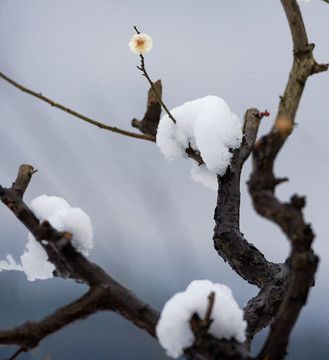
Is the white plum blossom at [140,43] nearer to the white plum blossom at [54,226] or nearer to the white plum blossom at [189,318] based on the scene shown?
the white plum blossom at [54,226]

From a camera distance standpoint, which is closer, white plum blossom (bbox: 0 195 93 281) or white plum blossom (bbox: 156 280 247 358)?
white plum blossom (bbox: 156 280 247 358)

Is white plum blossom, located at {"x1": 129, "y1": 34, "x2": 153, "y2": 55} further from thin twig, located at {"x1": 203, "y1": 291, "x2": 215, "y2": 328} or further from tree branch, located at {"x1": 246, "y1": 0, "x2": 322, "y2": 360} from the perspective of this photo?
thin twig, located at {"x1": 203, "y1": 291, "x2": 215, "y2": 328}

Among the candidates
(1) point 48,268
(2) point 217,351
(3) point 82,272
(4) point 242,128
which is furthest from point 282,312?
(4) point 242,128

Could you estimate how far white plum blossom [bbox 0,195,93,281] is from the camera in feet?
2.18

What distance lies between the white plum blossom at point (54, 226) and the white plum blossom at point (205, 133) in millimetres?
335

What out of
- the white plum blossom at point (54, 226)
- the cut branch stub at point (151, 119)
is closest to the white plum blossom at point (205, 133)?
the cut branch stub at point (151, 119)

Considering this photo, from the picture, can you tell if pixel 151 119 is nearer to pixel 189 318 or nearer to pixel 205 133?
pixel 205 133

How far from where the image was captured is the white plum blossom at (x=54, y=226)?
26.2 inches

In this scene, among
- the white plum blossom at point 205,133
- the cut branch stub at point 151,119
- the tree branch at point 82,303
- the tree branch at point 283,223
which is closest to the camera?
the tree branch at point 283,223

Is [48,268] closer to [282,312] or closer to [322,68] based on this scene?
[282,312]

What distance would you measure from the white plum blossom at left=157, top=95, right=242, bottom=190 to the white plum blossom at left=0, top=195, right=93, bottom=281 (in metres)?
0.34

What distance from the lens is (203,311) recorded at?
0.55 meters

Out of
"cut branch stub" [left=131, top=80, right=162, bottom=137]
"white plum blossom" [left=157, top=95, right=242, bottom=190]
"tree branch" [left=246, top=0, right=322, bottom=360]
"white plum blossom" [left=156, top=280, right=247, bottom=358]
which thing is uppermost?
"cut branch stub" [left=131, top=80, right=162, bottom=137]

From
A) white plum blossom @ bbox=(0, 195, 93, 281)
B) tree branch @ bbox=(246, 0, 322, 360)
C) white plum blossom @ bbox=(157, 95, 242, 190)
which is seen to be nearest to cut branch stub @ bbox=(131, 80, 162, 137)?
white plum blossom @ bbox=(157, 95, 242, 190)
